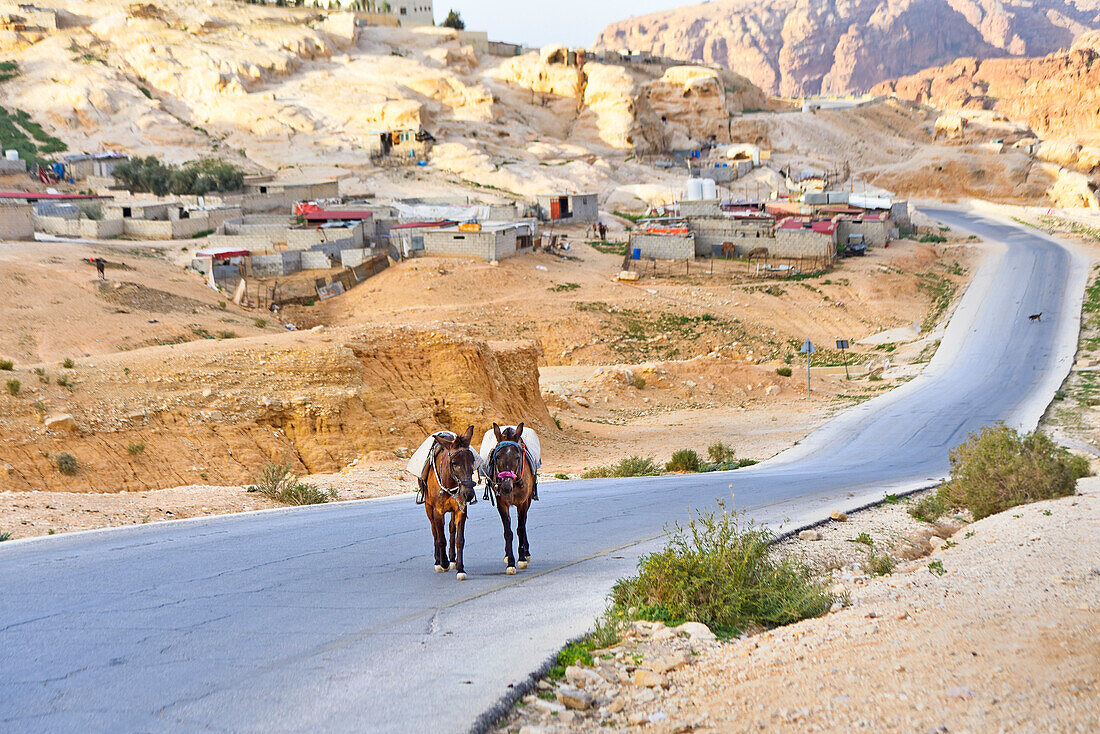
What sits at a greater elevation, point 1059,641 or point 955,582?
point 1059,641

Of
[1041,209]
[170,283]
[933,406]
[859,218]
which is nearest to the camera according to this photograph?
[933,406]

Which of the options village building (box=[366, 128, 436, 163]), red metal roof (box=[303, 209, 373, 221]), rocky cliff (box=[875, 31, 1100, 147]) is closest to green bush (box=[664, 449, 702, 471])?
red metal roof (box=[303, 209, 373, 221])

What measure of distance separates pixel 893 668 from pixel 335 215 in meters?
50.2

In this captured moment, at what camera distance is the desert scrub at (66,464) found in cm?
1538

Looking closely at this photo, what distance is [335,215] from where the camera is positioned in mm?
52625

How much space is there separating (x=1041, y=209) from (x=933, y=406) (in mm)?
61522

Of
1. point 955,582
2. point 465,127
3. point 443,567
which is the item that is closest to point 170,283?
point 443,567

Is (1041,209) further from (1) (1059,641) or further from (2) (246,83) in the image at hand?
(1) (1059,641)

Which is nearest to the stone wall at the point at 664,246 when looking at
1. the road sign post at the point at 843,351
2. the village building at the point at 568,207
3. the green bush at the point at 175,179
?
the village building at the point at 568,207

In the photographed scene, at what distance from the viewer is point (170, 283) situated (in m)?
37.2

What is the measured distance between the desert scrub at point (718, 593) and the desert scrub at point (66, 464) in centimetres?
1123

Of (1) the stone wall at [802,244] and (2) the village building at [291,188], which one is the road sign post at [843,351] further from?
(2) the village building at [291,188]

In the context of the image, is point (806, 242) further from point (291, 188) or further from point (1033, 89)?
point (1033, 89)

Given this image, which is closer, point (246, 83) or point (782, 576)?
point (782, 576)
